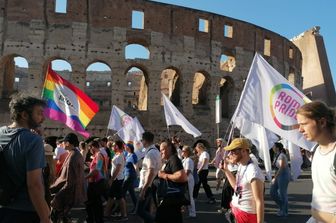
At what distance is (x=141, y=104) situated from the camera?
2952 cm

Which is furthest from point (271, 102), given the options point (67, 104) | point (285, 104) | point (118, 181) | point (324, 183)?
point (67, 104)

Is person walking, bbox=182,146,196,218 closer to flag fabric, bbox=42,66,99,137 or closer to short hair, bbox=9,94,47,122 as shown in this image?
flag fabric, bbox=42,66,99,137

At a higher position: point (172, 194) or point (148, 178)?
point (148, 178)

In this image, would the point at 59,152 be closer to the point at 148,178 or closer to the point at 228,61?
the point at 148,178

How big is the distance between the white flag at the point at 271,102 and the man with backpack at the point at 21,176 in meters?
3.36

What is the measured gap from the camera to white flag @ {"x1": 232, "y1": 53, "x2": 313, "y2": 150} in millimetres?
5570

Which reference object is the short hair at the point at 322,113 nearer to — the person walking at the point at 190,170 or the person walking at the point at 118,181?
the person walking at the point at 190,170

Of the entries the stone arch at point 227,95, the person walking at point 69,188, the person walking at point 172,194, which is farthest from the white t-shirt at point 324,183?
the stone arch at point 227,95

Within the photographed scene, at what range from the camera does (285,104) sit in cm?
566

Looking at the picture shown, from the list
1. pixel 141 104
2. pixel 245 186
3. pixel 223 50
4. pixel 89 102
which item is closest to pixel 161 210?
pixel 245 186

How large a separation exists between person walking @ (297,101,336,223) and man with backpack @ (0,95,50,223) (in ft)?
6.37

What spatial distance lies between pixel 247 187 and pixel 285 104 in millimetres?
2250

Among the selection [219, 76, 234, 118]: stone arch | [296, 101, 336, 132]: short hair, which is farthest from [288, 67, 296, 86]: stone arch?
[296, 101, 336, 132]: short hair

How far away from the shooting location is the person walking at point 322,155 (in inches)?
103
